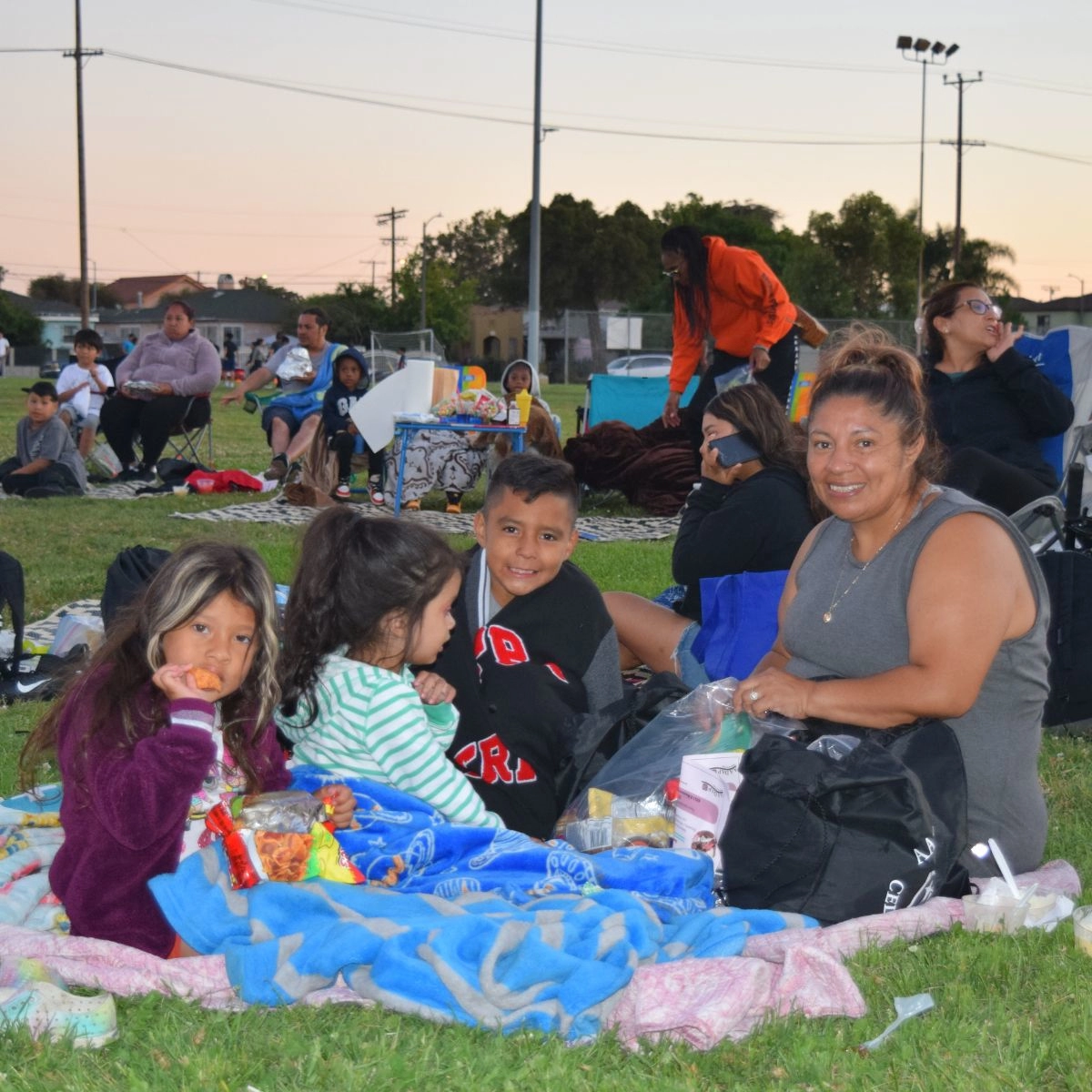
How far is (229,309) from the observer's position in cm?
11331

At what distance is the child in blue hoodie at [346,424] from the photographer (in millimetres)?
11227

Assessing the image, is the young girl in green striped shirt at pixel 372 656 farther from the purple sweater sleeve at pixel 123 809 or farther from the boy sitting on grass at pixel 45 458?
the boy sitting on grass at pixel 45 458

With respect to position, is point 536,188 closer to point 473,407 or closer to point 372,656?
point 473,407

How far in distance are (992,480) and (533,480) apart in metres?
2.67

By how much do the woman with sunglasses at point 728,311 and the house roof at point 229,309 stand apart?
103 metres

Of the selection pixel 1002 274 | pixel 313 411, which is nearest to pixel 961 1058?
pixel 313 411

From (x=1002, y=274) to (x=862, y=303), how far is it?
10.6m

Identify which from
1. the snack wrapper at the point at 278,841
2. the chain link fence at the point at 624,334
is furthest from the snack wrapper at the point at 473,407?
the chain link fence at the point at 624,334

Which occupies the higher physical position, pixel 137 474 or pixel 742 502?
pixel 742 502

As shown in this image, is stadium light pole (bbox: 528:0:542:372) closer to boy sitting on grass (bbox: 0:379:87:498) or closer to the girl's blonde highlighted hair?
boy sitting on grass (bbox: 0:379:87:498)

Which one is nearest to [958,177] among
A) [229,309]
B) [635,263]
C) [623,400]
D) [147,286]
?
[635,263]

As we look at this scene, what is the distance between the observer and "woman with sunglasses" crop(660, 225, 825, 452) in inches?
322

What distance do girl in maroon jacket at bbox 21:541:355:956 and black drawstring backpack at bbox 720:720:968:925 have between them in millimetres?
1065

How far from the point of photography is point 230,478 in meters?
12.0
